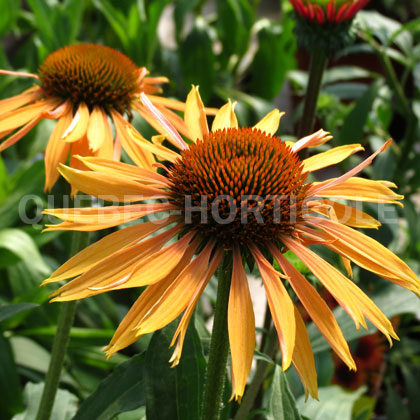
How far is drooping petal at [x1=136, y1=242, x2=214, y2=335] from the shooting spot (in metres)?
0.51

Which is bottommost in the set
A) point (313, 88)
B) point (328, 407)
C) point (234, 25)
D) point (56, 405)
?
point (328, 407)

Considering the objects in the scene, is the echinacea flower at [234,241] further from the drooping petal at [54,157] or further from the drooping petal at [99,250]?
the drooping petal at [54,157]

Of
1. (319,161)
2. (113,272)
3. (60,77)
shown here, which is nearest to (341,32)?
(319,161)

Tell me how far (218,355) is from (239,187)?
0.17m

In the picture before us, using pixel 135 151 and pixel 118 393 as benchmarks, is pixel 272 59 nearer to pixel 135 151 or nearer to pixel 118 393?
pixel 135 151

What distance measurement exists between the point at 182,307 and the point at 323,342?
1.62ft

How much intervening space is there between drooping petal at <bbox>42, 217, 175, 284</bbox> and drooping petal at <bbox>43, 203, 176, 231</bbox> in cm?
1

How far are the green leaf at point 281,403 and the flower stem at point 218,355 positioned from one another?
12 centimetres

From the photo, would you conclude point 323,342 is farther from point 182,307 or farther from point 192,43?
point 192,43

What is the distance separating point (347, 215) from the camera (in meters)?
0.69

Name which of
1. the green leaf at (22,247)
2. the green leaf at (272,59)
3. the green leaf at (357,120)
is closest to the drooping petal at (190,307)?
the green leaf at (22,247)

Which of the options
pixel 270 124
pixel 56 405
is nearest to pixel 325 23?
pixel 270 124

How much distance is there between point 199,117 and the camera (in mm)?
756

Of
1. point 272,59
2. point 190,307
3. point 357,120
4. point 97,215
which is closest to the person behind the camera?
point 190,307
